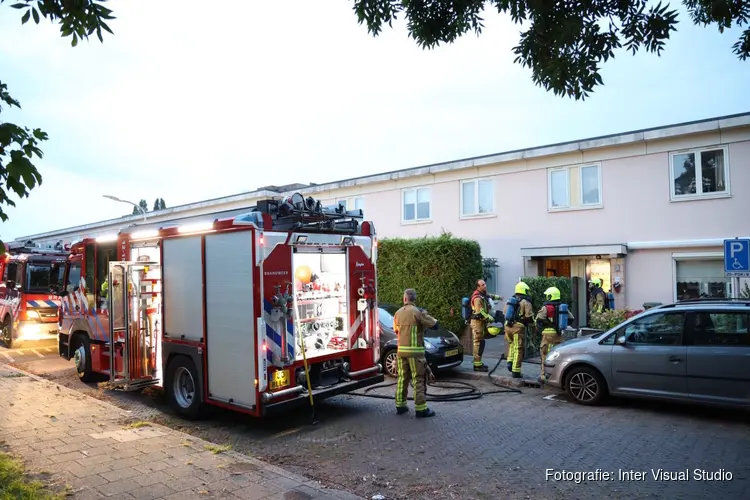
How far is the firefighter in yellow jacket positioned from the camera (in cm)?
759

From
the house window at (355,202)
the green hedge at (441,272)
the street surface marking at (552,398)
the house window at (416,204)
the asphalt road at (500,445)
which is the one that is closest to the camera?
the asphalt road at (500,445)

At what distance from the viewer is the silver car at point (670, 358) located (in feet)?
23.0

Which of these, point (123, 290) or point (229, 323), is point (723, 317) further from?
point (123, 290)

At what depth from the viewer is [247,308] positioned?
655 centimetres

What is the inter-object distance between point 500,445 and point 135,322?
6.00 metres

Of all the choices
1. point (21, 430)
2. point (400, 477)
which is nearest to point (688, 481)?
point (400, 477)

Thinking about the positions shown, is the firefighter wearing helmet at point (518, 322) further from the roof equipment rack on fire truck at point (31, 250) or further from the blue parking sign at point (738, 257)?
the roof equipment rack on fire truck at point (31, 250)

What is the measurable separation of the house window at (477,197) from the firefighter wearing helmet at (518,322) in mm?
8257

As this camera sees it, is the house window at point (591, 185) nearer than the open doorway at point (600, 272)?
Yes

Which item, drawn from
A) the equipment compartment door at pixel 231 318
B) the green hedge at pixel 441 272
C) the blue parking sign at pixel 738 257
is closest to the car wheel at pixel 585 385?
the blue parking sign at pixel 738 257

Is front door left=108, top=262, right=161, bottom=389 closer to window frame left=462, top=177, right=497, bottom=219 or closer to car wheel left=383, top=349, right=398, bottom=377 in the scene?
car wheel left=383, top=349, right=398, bottom=377

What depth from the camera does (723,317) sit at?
7215 millimetres

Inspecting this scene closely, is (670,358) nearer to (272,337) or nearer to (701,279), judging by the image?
(272,337)

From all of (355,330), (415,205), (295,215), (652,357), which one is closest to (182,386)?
(355,330)
